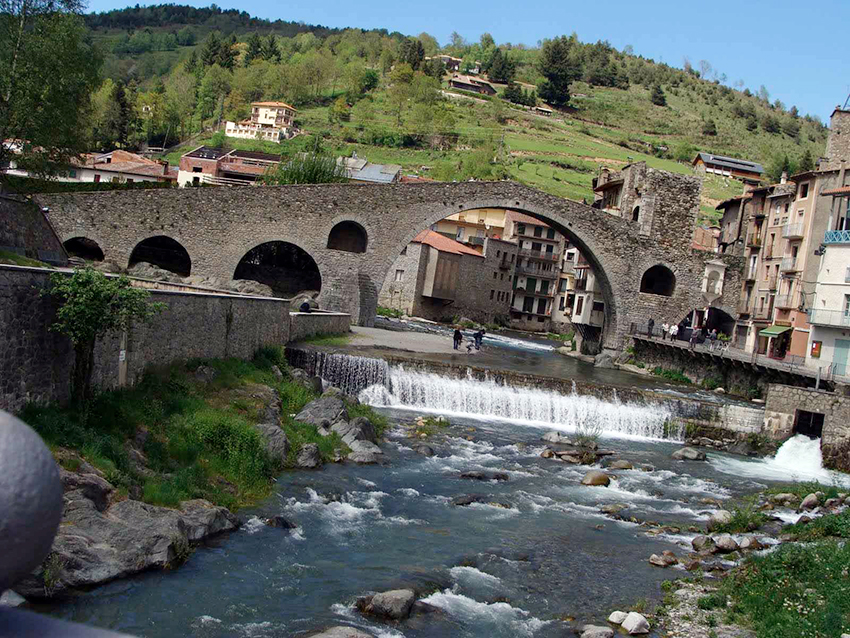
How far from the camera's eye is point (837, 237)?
33.8m

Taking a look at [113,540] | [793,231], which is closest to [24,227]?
[113,540]

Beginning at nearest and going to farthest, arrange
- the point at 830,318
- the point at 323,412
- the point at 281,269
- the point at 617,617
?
the point at 617,617
the point at 323,412
the point at 830,318
the point at 281,269

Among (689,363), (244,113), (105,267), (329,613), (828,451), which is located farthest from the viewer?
(244,113)

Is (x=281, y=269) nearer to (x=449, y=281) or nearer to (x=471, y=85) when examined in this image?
(x=449, y=281)

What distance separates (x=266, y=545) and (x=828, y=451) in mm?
18511

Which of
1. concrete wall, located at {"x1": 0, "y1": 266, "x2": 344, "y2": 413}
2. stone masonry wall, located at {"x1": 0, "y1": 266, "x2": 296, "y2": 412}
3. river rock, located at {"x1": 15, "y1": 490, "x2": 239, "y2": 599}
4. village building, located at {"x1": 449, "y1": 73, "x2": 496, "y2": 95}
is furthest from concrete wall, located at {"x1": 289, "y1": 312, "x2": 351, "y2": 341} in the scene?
village building, located at {"x1": 449, "y1": 73, "x2": 496, "y2": 95}

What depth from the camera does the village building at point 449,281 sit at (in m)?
62.5

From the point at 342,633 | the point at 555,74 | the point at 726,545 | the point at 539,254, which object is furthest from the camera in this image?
the point at 555,74

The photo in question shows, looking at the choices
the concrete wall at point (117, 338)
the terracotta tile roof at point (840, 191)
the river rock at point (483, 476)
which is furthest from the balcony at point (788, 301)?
the river rock at point (483, 476)

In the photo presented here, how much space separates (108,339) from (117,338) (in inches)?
15.4

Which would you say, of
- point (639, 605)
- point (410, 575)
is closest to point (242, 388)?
point (410, 575)

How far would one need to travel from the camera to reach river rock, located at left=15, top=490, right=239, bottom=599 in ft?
30.0

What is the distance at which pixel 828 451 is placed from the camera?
959 inches

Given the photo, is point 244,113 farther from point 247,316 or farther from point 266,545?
point 266,545
